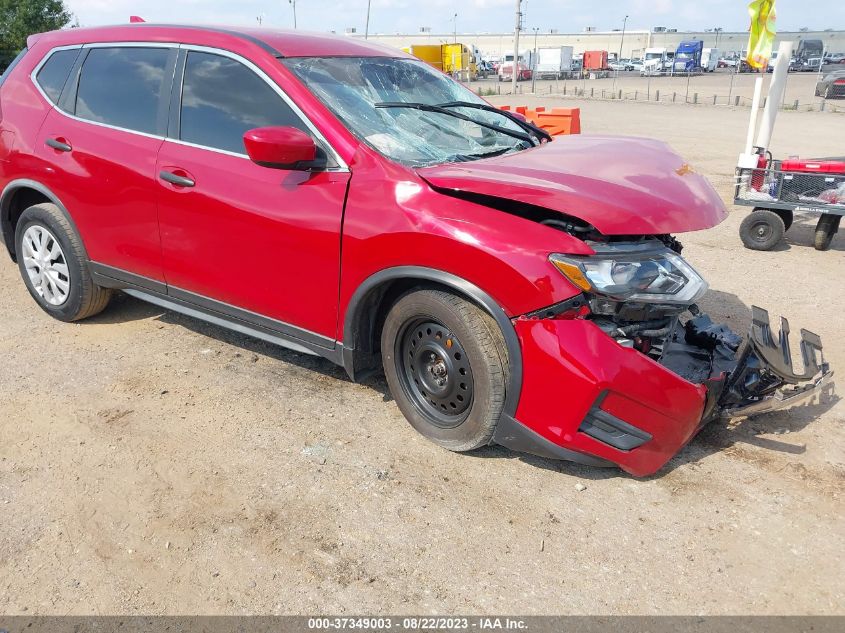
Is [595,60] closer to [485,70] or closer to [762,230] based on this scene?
[485,70]

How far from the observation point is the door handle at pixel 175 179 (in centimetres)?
364

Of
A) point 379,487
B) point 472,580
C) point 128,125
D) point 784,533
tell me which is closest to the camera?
point 472,580

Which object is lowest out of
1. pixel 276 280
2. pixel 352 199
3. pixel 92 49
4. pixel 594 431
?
pixel 594 431

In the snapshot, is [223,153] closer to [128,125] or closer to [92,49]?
[128,125]

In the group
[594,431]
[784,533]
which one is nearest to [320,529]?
[594,431]

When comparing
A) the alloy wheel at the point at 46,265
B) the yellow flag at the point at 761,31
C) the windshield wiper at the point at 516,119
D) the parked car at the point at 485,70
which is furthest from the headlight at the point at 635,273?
the parked car at the point at 485,70

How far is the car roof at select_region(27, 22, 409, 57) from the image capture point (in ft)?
11.9

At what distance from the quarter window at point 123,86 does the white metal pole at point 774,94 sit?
6.45m

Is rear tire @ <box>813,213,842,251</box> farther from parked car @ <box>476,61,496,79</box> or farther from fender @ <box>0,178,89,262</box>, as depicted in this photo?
parked car @ <box>476,61,496,79</box>

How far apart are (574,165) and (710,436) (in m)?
1.57

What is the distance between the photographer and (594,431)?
9.22 ft

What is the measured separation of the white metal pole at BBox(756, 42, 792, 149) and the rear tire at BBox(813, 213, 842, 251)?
3.58 ft

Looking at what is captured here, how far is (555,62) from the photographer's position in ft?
182

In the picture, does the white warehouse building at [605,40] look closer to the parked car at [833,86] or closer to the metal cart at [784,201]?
the parked car at [833,86]
